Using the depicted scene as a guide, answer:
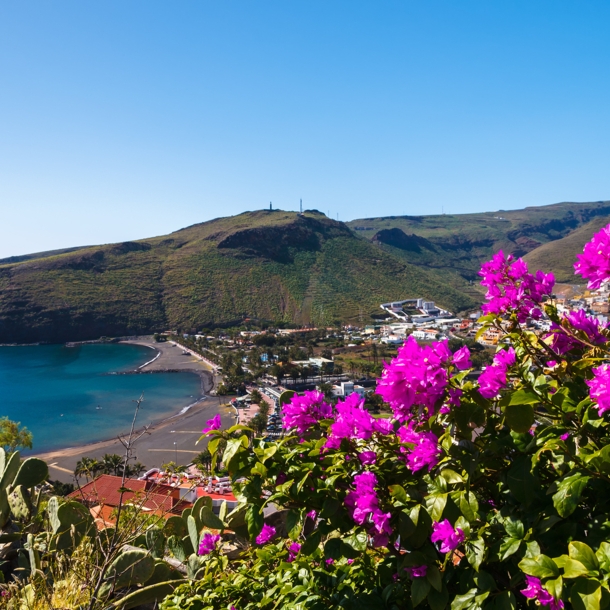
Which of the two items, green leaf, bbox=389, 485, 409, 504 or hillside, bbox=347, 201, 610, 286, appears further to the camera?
hillside, bbox=347, 201, 610, 286

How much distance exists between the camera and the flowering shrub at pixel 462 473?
1130 mm

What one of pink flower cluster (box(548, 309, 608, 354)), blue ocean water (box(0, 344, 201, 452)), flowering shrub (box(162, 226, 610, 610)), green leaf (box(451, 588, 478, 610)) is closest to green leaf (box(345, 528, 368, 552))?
flowering shrub (box(162, 226, 610, 610))

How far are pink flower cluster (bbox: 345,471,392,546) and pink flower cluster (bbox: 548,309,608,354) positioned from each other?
75 cm

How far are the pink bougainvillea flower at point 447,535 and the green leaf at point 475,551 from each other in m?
0.02

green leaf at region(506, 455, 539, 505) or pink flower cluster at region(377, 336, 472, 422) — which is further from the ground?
pink flower cluster at region(377, 336, 472, 422)

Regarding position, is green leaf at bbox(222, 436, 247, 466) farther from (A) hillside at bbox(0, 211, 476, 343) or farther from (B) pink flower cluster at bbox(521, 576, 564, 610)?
(A) hillside at bbox(0, 211, 476, 343)

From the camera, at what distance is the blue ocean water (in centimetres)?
3130

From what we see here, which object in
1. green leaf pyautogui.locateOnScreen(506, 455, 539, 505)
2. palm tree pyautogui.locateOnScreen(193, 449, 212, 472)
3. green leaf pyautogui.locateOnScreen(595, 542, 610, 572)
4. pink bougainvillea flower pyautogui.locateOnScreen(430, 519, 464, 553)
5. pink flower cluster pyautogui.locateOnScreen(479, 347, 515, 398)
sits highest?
pink flower cluster pyautogui.locateOnScreen(479, 347, 515, 398)

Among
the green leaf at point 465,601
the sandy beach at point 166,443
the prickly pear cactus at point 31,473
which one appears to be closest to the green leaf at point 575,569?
the green leaf at point 465,601

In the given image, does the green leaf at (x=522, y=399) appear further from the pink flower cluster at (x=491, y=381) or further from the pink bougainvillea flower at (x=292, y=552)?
the pink bougainvillea flower at (x=292, y=552)

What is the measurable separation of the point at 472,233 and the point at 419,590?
143 meters


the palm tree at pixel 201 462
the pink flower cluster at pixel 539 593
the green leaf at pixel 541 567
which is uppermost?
the green leaf at pixel 541 567

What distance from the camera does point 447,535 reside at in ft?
3.84

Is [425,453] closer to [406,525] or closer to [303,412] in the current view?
[406,525]
